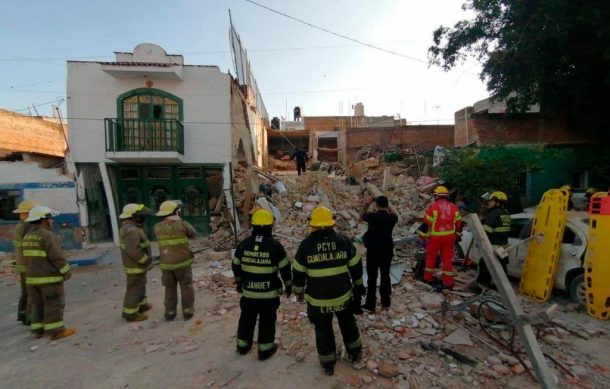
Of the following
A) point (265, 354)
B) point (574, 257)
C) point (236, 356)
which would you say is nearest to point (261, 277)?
point (265, 354)

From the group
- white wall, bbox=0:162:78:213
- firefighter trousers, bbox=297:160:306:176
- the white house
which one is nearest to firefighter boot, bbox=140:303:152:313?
the white house

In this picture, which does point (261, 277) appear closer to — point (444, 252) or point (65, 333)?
point (65, 333)

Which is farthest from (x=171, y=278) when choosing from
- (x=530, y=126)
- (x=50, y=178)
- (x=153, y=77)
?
(x=530, y=126)

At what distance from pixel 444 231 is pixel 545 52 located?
8819 mm

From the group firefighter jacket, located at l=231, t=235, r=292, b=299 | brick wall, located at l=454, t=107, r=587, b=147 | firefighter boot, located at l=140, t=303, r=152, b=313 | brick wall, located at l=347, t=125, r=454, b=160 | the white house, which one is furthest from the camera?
brick wall, located at l=347, t=125, r=454, b=160

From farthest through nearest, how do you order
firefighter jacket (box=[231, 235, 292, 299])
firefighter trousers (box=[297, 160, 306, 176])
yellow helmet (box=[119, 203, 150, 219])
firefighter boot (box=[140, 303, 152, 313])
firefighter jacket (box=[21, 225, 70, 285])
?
firefighter trousers (box=[297, 160, 306, 176]) → firefighter boot (box=[140, 303, 152, 313]) → yellow helmet (box=[119, 203, 150, 219]) → firefighter jacket (box=[21, 225, 70, 285]) → firefighter jacket (box=[231, 235, 292, 299])

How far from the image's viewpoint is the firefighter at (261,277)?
3627 mm

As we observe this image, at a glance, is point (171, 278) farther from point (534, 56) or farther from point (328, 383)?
point (534, 56)

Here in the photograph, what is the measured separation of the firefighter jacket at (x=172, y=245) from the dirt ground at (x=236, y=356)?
900 millimetres

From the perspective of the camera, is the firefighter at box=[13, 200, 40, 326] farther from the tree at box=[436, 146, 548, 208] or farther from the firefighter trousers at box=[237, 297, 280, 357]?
the tree at box=[436, 146, 548, 208]

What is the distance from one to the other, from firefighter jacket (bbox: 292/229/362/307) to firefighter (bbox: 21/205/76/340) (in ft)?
11.1

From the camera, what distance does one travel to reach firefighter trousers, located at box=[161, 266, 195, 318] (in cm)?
487

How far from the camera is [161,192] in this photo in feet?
39.2

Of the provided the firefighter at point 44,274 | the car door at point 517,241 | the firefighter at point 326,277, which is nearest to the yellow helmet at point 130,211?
the firefighter at point 44,274
